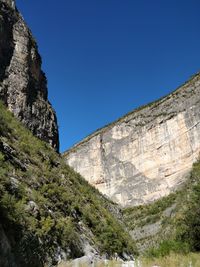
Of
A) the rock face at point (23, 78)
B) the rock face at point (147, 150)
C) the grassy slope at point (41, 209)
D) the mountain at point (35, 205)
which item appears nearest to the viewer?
the mountain at point (35, 205)

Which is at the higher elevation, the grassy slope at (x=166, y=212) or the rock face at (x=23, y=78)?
the rock face at (x=23, y=78)

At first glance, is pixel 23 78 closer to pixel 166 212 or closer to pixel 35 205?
pixel 35 205

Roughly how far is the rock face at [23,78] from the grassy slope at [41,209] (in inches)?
226

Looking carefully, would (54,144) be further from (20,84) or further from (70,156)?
(70,156)

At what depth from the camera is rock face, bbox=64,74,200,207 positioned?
4912 centimetres

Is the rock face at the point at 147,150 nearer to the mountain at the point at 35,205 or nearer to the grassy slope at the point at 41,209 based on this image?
the mountain at the point at 35,205

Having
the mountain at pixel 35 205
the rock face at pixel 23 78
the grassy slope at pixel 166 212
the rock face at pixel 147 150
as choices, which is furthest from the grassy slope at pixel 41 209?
the rock face at pixel 147 150

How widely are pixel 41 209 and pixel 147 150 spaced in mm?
45013

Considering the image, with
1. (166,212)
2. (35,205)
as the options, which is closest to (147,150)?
(166,212)

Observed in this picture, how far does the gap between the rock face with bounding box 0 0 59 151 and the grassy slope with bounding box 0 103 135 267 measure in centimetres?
573

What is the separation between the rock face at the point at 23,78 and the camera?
821 inches

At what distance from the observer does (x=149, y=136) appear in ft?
181

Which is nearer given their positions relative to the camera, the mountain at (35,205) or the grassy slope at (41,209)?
the mountain at (35,205)

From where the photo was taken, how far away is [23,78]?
22.2 m
